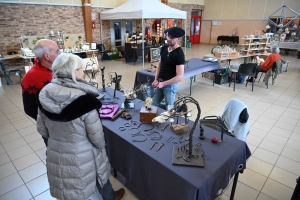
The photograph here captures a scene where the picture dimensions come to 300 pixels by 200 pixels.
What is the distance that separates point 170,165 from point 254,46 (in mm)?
6921

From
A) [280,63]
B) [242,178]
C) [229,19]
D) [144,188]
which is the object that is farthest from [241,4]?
[144,188]

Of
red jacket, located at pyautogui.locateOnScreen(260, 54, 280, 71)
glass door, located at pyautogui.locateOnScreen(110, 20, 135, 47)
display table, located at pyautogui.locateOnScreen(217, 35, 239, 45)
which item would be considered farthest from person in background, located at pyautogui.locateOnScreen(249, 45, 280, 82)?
display table, located at pyautogui.locateOnScreen(217, 35, 239, 45)

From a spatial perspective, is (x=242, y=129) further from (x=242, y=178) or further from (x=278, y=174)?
(x=278, y=174)

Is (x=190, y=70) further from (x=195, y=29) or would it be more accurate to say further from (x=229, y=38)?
(x=195, y=29)

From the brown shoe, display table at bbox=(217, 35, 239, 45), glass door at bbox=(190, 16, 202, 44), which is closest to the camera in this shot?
the brown shoe

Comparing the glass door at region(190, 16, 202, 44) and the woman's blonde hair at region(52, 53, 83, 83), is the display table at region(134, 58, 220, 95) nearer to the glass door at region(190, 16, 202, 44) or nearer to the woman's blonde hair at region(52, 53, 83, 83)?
the woman's blonde hair at region(52, 53, 83, 83)

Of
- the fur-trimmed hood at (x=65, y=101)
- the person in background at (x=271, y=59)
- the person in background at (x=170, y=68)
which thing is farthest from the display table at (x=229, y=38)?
the fur-trimmed hood at (x=65, y=101)

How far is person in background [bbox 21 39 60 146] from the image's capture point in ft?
5.64

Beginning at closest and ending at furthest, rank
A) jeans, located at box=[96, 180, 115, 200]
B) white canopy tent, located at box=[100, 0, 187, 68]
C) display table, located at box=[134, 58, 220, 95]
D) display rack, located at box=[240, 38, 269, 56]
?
jeans, located at box=[96, 180, 115, 200], display table, located at box=[134, 58, 220, 95], display rack, located at box=[240, 38, 269, 56], white canopy tent, located at box=[100, 0, 187, 68]

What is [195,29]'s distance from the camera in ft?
49.6

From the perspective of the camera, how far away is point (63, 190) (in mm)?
1482

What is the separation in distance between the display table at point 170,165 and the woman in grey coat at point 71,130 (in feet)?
0.86

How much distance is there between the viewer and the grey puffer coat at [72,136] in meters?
1.26

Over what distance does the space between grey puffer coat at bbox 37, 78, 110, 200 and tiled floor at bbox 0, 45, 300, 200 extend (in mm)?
708
